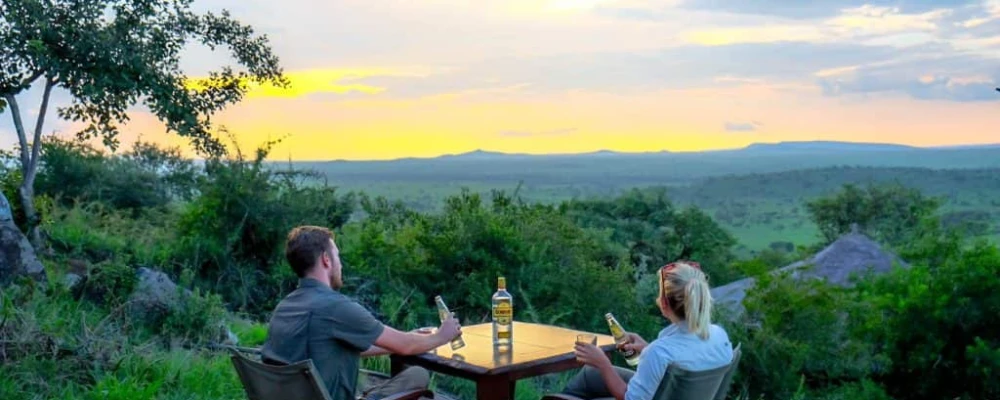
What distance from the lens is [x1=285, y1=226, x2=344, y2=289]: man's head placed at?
15.8ft

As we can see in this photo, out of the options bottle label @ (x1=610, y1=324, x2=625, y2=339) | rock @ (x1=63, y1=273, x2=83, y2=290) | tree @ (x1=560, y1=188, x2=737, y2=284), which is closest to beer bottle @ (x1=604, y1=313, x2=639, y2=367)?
bottle label @ (x1=610, y1=324, x2=625, y2=339)

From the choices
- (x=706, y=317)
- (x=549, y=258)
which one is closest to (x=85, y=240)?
(x=549, y=258)

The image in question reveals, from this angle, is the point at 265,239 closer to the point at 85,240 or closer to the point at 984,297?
the point at 85,240

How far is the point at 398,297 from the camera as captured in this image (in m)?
10.1

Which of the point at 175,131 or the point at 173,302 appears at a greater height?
the point at 175,131

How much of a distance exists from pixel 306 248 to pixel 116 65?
6.28m

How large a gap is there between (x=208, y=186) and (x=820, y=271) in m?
7.53

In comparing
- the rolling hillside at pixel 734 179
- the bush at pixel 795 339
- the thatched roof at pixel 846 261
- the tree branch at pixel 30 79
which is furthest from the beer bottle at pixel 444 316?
the thatched roof at pixel 846 261

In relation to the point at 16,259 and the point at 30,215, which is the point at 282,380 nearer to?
the point at 16,259

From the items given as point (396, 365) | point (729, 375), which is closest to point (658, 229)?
point (396, 365)

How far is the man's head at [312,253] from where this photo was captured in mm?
4812

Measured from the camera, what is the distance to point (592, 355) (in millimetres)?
4738

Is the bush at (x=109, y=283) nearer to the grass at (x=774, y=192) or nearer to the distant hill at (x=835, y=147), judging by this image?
the grass at (x=774, y=192)

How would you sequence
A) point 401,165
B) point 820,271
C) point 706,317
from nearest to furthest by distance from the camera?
point 706,317 < point 820,271 < point 401,165
